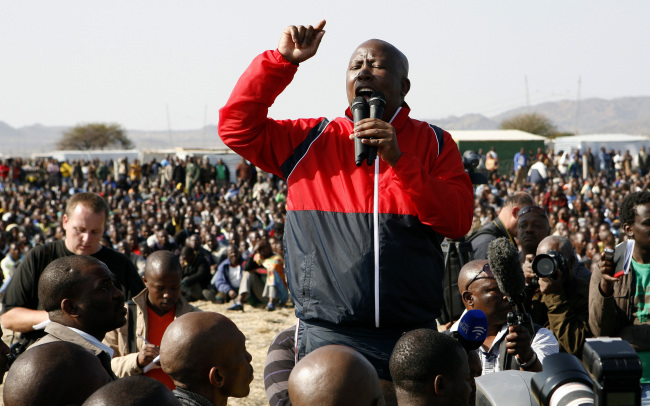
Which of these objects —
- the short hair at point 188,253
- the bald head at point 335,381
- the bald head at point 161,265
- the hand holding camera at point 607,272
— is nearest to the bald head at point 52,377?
the bald head at point 335,381

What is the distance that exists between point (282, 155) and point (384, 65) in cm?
53

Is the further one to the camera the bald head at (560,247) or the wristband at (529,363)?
the bald head at (560,247)

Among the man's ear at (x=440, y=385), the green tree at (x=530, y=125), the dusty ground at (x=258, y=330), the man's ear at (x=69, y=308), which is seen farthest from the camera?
the green tree at (x=530, y=125)

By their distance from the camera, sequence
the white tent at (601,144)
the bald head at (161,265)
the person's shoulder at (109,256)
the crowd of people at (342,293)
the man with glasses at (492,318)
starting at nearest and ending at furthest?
1. the crowd of people at (342,293)
2. the man with glasses at (492,318)
3. the person's shoulder at (109,256)
4. the bald head at (161,265)
5. the white tent at (601,144)

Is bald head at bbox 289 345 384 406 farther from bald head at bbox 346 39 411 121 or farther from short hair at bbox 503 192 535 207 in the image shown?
short hair at bbox 503 192 535 207

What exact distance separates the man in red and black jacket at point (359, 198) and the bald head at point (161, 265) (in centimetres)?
170

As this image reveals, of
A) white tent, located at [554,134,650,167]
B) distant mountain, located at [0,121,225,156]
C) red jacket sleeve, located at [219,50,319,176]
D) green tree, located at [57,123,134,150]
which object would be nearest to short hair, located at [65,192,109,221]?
red jacket sleeve, located at [219,50,319,176]

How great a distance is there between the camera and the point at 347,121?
2.96 metres

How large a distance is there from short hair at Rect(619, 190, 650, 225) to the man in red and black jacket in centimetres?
158

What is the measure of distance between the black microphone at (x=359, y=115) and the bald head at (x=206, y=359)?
2.58 ft

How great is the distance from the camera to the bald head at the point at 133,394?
183 centimetres

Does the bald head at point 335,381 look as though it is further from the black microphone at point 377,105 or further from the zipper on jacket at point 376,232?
the black microphone at point 377,105

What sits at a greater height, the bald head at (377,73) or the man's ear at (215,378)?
the bald head at (377,73)

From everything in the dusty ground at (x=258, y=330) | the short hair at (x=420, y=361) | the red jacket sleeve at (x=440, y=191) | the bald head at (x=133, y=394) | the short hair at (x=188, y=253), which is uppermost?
the red jacket sleeve at (x=440, y=191)
